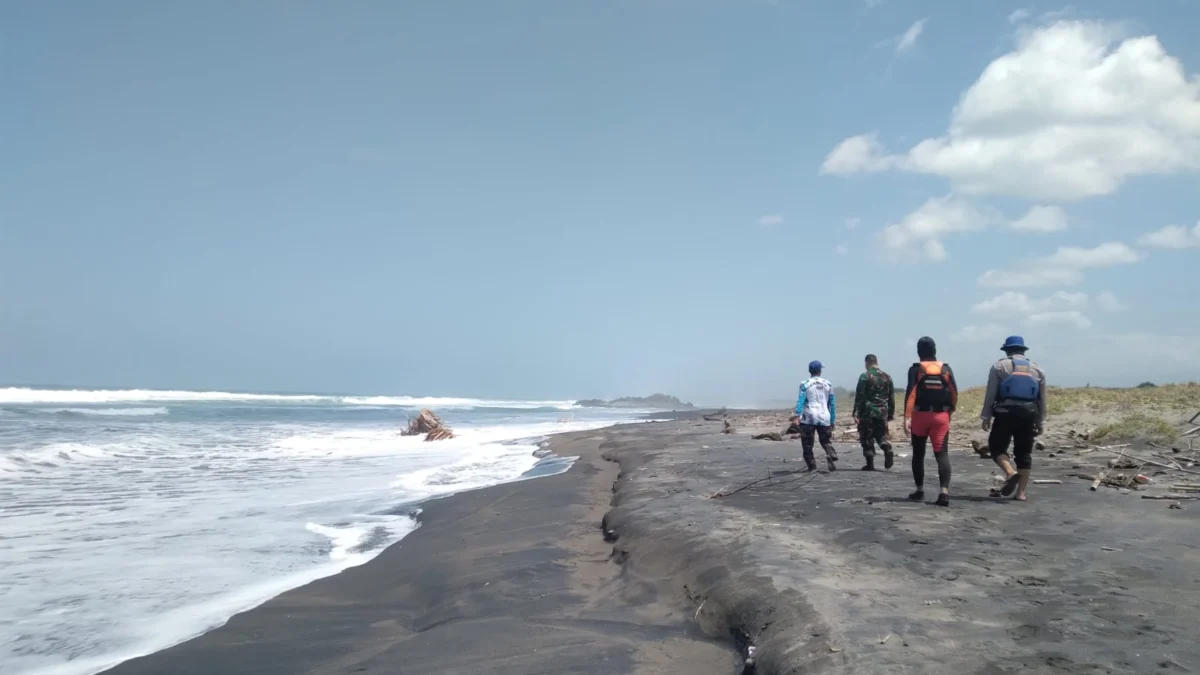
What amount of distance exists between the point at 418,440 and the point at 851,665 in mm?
23408

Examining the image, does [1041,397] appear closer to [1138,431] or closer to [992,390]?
[992,390]

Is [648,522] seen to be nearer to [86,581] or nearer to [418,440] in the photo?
[86,581]

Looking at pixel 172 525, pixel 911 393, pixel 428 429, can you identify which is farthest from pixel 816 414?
pixel 428 429

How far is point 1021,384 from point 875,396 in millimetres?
3406

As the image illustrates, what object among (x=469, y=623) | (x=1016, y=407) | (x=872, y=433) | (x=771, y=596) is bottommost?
(x=469, y=623)

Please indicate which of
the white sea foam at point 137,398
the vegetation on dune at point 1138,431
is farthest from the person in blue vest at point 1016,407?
the white sea foam at point 137,398

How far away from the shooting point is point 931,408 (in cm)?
757

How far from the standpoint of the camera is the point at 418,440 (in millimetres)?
25469

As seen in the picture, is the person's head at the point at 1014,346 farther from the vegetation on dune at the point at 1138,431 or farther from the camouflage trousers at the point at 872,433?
the vegetation on dune at the point at 1138,431

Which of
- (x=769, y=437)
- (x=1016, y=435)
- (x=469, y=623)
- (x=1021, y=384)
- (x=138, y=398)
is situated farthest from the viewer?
(x=138, y=398)

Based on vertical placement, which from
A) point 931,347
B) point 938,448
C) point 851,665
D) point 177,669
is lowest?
point 177,669

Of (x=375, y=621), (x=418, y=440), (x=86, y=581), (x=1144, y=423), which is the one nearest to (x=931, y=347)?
(x=375, y=621)

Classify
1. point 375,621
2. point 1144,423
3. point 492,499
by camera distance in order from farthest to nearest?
point 1144,423
point 492,499
point 375,621

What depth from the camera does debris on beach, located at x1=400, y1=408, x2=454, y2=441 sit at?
25.5 m
